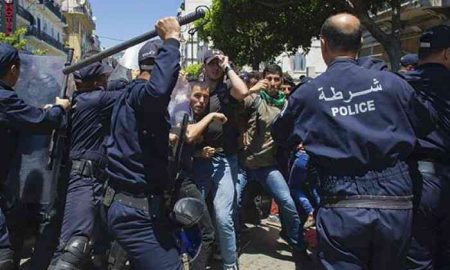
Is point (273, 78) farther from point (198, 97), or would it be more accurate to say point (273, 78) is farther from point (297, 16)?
point (297, 16)

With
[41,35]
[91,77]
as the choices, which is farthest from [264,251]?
[41,35]

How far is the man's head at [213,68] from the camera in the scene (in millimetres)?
5094

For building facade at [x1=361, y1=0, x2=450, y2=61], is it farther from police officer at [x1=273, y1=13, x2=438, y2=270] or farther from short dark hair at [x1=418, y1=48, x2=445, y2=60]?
police officer at [x1=273, y1=13, x2=438, y2=270]

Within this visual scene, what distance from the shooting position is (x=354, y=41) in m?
3.06

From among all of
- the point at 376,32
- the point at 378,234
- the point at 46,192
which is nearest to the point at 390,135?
the point at 378,234

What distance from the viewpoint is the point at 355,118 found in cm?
290

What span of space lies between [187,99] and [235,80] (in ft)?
1.57

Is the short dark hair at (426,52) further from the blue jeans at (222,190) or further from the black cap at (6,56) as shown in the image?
the black cap at (6,56)

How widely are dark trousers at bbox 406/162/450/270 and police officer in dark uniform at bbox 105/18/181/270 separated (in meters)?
1.46

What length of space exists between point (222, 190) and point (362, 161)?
2.37m

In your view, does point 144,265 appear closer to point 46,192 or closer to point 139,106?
point 139,106

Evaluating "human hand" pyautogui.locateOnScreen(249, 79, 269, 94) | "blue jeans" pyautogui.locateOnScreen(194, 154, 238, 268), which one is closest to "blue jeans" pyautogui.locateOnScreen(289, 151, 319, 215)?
"human hand" pyautogui.locateOnScreen(249, 79, 269, 94)

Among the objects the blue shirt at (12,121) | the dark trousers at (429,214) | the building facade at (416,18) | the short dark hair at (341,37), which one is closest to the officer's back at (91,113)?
the blue shirt at (12,121)

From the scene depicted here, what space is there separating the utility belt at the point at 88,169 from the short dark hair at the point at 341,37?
2.32 meters
